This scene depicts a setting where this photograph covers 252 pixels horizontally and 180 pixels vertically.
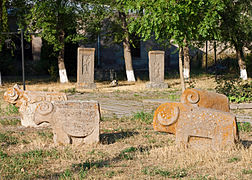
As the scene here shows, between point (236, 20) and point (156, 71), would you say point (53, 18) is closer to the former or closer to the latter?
point (156, 71)

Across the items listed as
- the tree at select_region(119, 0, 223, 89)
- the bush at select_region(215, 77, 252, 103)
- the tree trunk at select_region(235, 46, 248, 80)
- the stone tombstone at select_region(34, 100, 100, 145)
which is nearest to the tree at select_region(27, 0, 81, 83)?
the tree trunk at select_region(235, 46, 248, 80)

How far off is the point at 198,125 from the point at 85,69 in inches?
515

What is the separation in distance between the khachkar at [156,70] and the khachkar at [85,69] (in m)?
2.68

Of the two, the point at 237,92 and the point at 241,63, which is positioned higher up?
the point at 241,63

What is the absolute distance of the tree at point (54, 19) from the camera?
1902 cm

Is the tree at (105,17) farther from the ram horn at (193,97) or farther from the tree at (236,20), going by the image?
the ram horn at (193,97)

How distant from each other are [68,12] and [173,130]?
14.4 metres

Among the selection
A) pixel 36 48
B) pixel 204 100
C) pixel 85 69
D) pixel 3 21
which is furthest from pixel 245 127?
pixel 36 48

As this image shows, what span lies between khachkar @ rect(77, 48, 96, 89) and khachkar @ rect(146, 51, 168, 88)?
2684mm

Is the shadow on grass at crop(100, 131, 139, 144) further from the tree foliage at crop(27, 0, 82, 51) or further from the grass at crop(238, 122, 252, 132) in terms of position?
the tree foliage at crop(27, 0, 82, 51)

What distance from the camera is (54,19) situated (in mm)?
19844

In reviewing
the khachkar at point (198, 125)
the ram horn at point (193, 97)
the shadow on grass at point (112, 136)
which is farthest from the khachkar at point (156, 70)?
the khachkar at point (198, 125)

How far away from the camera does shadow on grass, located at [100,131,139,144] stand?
23.8 ft

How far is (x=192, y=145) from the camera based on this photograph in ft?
20.4
